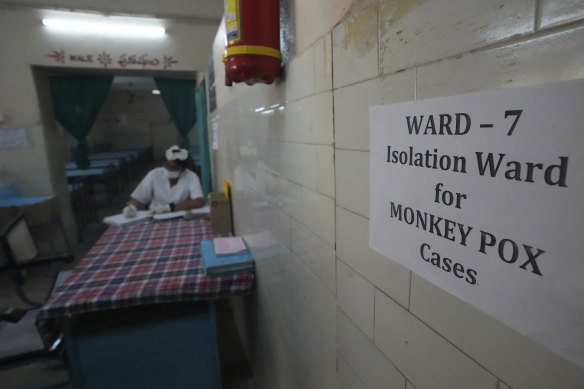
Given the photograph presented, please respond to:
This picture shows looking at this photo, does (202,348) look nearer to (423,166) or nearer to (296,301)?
(296,301)

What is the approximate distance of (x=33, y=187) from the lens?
4199 mm

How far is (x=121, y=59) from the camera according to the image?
4.45 metres

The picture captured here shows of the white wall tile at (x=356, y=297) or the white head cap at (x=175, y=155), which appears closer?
the white wall tile at (x=356, y=297)

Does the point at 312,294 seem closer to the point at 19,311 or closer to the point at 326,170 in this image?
the point at 326,170

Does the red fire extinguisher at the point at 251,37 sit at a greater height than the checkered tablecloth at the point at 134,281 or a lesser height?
greater

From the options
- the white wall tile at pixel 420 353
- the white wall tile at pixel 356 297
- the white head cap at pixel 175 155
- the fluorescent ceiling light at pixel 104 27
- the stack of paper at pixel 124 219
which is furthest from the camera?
the fluorescent ceiling light at pixel 104 27

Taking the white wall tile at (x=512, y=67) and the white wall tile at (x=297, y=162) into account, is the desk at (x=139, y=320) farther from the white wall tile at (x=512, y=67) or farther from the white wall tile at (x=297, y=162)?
the white wall tile at (x=512, y=67)

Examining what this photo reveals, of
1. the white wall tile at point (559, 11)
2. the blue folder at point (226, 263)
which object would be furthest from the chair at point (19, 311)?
the white wall tile at point (559, 11)

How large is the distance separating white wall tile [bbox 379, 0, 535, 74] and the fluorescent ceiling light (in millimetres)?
4834

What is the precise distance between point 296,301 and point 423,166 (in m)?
0.83

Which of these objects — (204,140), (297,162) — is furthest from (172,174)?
(297,162)

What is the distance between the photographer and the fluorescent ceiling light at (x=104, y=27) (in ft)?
13.5

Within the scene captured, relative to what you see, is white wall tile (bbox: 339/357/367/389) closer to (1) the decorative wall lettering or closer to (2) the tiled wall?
(2) the tiled wall

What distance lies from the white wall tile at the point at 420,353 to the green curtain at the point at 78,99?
6.29 meters
